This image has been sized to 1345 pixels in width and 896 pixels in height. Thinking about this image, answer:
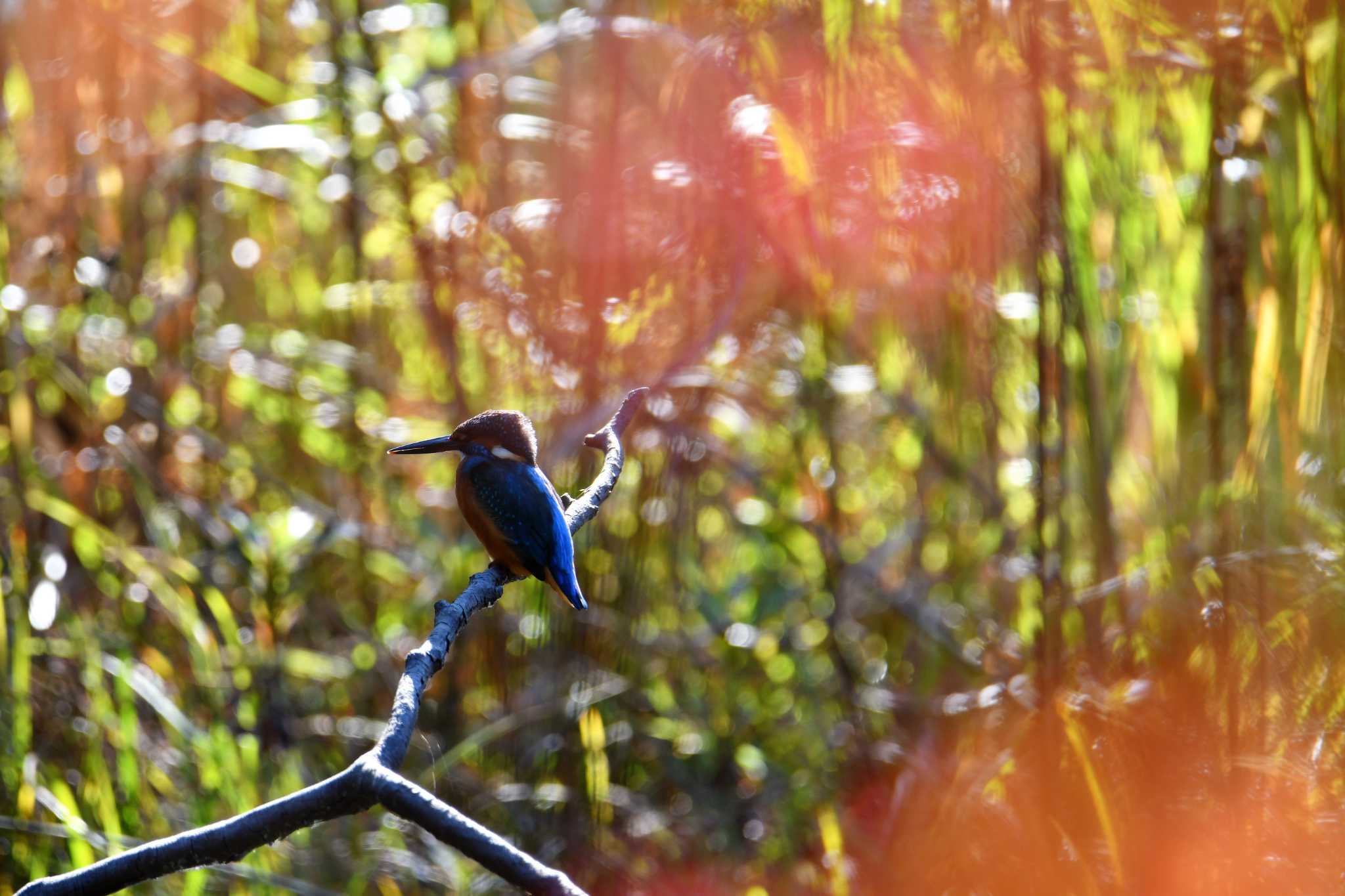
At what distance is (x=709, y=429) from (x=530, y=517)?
0.72 m

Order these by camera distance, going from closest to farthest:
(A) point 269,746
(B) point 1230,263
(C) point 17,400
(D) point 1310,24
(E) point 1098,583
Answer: (D) point 1310,24 → (B) point 1230,263 → (E) point 1098,583 → (C) point 17,400 → (A) point 269,746

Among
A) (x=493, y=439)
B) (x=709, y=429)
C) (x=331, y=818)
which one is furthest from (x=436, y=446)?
(x=331, y=818)

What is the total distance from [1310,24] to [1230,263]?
339mm

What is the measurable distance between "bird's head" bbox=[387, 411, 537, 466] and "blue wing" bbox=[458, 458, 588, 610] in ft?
0.08

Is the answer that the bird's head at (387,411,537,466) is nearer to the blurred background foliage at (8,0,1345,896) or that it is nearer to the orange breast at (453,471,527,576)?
the orange breast at (453,471,527,576)

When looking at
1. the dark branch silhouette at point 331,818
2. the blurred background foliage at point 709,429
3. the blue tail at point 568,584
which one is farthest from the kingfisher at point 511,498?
the dark branch silhouette at point 331,818

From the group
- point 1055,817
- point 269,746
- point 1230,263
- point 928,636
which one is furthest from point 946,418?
point 269,746

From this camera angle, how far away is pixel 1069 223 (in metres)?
1.83

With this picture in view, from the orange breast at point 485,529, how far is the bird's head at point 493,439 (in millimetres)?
62

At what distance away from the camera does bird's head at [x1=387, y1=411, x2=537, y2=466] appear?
1831 millimetres

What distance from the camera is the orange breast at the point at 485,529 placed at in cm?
174

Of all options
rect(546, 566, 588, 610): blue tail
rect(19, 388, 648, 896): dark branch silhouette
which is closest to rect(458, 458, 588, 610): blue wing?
rect(546, 566, 588, 610): blue tail

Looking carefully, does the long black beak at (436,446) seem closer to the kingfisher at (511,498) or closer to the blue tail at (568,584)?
the kingfisher at (511,498)

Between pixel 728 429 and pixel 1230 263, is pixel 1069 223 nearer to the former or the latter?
pixel 1230 263
